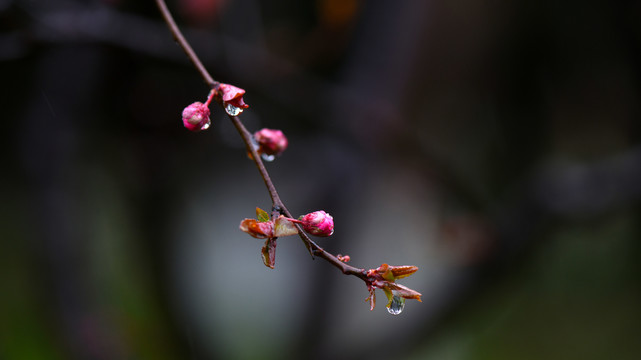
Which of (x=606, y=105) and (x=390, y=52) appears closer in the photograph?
(x=390, y=52)

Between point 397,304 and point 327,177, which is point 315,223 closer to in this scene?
point 397,304

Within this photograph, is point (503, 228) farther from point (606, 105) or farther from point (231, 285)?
point (231, 285)

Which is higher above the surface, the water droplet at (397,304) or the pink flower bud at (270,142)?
the pink flower bud at (270,142)

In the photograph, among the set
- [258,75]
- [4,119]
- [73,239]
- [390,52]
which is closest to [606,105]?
[390,52]

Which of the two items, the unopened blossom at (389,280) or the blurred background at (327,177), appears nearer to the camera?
the unopened blossom at (389,280)

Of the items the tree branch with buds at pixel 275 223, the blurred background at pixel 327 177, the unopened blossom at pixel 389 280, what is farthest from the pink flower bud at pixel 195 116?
the blurred background at pixel 327 177

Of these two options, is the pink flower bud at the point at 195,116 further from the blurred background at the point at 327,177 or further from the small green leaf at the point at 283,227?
the blurred background at the point at 327,177

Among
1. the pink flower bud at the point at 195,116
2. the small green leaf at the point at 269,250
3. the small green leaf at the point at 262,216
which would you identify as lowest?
the small green leaf at the point at 269,250
